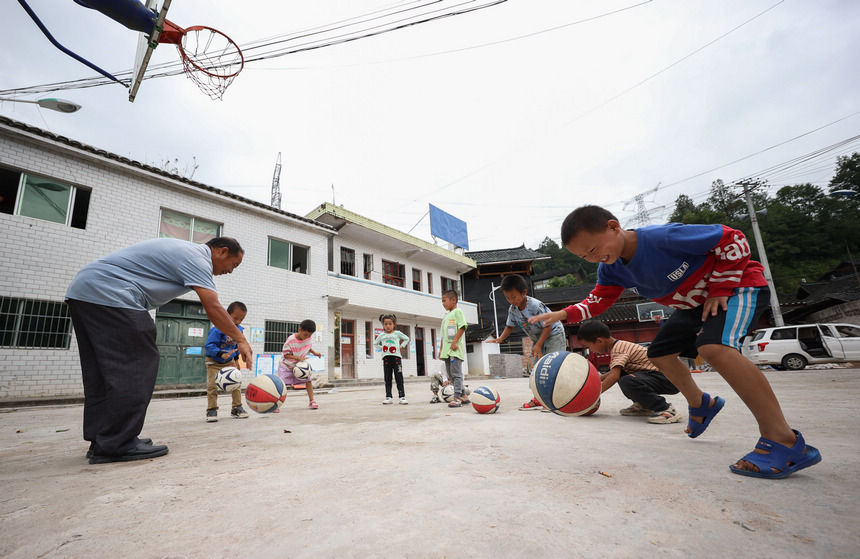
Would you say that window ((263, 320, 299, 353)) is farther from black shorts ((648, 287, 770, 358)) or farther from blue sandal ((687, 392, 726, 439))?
black shorts ((648, 287, 770, 358))

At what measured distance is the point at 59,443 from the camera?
3260 millimetres

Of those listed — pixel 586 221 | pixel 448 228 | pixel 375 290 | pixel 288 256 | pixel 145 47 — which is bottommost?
pixel 586 221

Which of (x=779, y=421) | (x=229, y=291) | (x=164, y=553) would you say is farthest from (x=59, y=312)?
(x=779, y=421)

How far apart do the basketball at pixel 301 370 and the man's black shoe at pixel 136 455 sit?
11.5 feet

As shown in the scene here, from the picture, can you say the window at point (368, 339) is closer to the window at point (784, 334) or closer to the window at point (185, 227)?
the window at point (185, 227)

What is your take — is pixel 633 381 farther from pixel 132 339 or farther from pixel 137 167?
pixel 137 167

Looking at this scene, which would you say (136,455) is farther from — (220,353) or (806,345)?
(806,345)

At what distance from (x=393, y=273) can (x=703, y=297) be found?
61.0 feet

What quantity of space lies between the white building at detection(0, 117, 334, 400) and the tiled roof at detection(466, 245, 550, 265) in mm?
16903

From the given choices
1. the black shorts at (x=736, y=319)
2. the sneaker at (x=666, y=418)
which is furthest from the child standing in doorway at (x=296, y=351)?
the black shorts at (x=736, y=319)

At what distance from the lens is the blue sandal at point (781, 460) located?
1.73 metres

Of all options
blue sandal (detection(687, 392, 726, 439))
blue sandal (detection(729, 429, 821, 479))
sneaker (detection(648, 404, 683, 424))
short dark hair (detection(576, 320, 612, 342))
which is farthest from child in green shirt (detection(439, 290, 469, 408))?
blue sandal (detection(729, 429, 821, 479))

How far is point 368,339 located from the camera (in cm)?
1830

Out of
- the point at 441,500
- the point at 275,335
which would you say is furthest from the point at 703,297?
the point at 275,335
